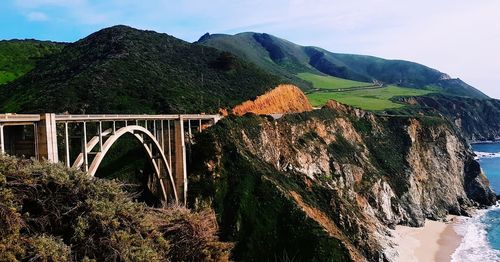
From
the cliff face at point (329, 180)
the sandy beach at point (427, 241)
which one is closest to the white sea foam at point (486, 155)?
the cliff face at point (329, 180)

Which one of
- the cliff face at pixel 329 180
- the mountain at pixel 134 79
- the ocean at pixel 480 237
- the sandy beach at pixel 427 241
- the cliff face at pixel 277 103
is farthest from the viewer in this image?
the cliff face at pixel 277 103

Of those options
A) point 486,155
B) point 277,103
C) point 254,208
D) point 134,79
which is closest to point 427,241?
point 254,208

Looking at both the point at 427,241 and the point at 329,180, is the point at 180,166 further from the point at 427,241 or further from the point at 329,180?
the point at 427,241

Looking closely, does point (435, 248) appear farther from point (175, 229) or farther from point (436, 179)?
point (175, 229)

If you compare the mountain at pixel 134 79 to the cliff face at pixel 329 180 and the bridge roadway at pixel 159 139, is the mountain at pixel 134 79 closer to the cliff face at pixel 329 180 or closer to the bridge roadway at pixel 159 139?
the bridge roadway at pixel 159 139

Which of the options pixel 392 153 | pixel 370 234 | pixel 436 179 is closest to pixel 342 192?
pixel 370 234
